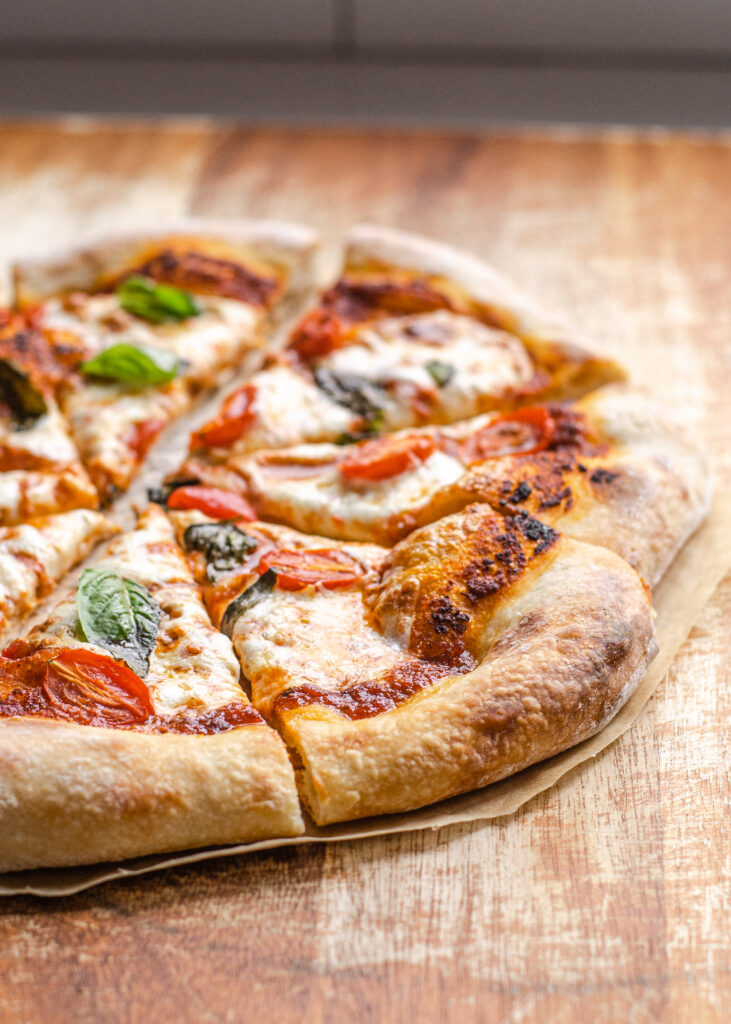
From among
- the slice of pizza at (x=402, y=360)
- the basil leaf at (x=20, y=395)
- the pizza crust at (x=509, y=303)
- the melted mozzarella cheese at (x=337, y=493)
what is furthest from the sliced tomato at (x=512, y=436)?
the basil leaf at (x=20, y=395)

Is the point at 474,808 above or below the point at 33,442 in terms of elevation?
below

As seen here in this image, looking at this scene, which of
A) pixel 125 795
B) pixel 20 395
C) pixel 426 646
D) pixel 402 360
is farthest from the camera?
pixel 402 360

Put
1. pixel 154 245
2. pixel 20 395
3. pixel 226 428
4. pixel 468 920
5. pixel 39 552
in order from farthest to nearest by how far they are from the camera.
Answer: pixel 154 245, pixel 20 395, pixel 226 428, pixel 39 552, pixel 468 920

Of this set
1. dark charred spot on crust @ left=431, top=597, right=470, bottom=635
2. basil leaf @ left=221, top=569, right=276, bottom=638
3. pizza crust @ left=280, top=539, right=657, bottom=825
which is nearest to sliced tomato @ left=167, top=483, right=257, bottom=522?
basil leaf @ left=221, top=569, right=276, bottom=638

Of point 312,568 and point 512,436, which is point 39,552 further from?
point 512,436

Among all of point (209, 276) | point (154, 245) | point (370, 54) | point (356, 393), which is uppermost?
point (370, 54)

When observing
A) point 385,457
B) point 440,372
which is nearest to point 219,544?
point 385,457

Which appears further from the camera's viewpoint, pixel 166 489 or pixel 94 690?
pixel 166 489

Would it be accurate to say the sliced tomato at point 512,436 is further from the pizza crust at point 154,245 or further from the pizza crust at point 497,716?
the pizza crust at point 154,245
